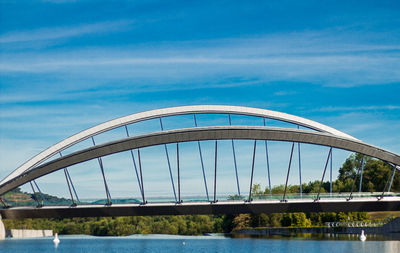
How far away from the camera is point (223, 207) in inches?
2169

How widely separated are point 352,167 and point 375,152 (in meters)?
78.3

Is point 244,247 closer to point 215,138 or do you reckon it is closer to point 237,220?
point 215,138

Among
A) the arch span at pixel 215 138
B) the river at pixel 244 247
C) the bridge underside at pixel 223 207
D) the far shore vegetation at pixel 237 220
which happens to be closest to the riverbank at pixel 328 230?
the far shore vegetation at pixel 237 220

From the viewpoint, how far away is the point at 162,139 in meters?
55.9

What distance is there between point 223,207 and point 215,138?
6898 millimetres

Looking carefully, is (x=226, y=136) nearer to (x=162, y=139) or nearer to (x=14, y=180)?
(x=162, y=139)

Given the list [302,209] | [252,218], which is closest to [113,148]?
[302,209]

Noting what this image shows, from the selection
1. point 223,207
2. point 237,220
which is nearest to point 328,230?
point 237,220

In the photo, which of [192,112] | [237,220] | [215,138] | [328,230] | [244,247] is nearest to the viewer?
[244,247]

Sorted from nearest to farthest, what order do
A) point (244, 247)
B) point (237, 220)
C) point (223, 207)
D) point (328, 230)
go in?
1. point (244, 247)
2. point (223, 207)
3. point (328, 230)
4. point (237, 220)

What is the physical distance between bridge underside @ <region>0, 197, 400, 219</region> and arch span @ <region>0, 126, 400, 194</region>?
4.73m

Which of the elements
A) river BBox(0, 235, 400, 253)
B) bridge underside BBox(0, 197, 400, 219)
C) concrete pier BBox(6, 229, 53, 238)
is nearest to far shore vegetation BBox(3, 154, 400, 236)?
concrete pier BBox(6, 229, 53, 238)

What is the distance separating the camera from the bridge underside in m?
54.8

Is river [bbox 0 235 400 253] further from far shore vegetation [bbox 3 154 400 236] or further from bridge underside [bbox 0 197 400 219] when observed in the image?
far shore vegetation [bbox 3 154 400 236]
